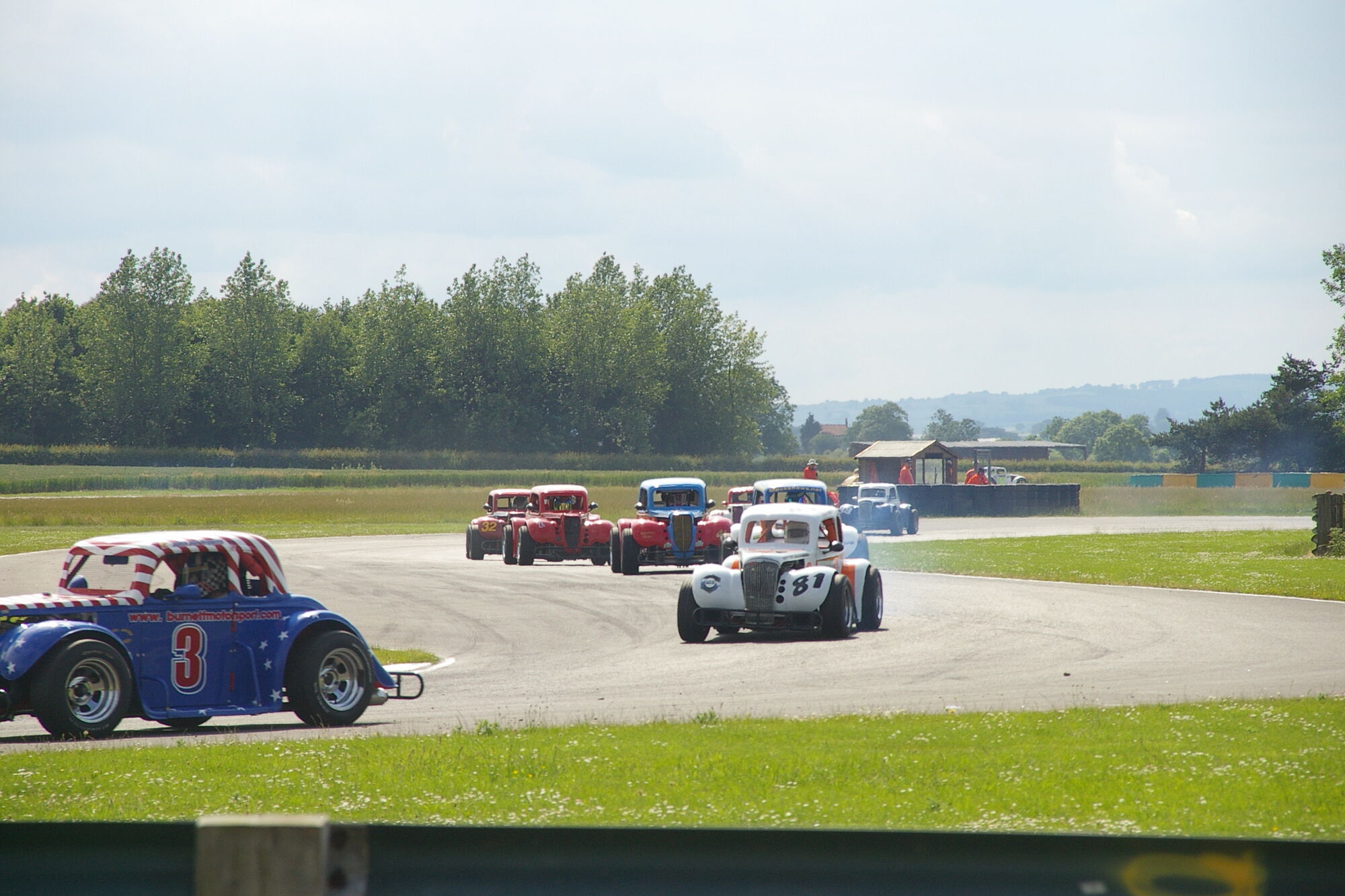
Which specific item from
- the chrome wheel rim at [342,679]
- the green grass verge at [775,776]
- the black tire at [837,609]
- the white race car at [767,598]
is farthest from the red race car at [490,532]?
the green grass verge at [775,776]

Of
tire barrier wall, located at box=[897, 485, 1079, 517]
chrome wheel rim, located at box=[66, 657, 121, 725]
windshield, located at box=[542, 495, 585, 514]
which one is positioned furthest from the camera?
tire barrier wall, located at box=[897, 485, 1079, 517]

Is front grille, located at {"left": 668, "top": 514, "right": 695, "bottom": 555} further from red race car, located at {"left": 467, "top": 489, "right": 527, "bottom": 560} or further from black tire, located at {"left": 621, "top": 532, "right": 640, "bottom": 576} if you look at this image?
red race car, located at {"left": 467, "top": 489, "right": 527, "bottom": 560}

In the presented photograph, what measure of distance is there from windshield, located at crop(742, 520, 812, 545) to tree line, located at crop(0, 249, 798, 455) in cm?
9395

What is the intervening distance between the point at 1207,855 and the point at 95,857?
8.79ft

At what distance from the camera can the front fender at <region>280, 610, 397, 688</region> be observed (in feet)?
38.6

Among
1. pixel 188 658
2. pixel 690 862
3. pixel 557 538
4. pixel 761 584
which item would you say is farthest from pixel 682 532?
pixel 690 862

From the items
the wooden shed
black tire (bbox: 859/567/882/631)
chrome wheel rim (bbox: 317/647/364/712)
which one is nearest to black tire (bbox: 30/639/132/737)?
chrome wheel rim (bbox: 317/647/364/712)

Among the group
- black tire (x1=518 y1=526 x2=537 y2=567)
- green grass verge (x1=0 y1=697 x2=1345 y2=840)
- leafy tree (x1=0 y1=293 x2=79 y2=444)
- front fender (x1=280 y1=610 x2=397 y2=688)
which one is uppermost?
leafy tree (x1=0 y1=293 x2=79 y2=444)

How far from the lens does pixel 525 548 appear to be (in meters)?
34.0

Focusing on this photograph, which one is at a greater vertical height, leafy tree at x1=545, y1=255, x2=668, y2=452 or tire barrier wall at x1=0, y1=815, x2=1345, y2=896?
leafy tree at x1=545, y1=255, x2=668, y2=452

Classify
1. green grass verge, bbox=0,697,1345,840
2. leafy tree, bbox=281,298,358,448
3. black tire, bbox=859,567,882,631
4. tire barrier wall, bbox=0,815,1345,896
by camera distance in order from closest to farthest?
tire barrier wall, bbox=0,815,1345,896
green grass verge, bbox=0,697,1345,840
black tire, bbox=859,567,882,631
leafy tree, bbox=281,298,358,448

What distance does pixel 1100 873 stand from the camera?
3236 millimetres

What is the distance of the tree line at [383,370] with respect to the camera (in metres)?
106

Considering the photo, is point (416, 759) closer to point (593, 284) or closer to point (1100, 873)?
point (1100, 873)
